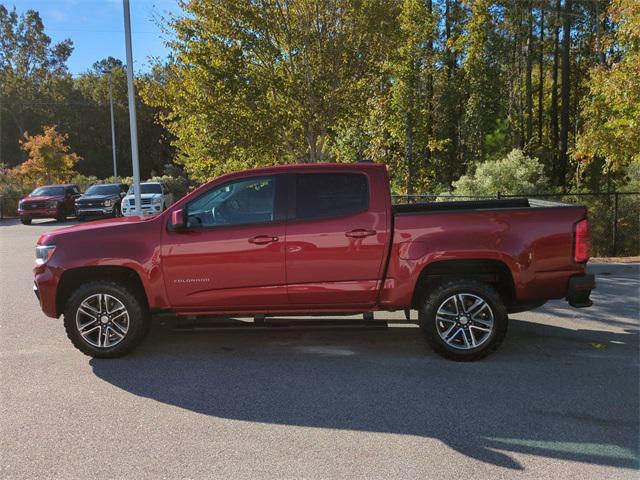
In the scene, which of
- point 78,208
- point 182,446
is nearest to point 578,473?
point 182,446

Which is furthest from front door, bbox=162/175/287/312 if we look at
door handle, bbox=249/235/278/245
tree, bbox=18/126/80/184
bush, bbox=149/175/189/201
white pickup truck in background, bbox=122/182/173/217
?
tree, bbox=18/126/80/184

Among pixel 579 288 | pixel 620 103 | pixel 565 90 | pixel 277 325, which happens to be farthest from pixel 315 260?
pixel 565 90

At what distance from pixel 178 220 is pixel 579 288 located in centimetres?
382

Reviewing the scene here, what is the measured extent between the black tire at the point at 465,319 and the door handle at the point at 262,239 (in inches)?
62.8

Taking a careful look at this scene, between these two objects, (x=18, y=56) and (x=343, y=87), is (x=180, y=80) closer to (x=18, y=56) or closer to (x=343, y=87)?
(x=343, y=87)

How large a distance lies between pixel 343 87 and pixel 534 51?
23.3 meters

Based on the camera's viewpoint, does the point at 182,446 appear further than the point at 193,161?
No

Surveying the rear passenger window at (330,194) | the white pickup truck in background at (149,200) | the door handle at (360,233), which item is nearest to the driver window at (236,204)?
the rear passenger window at (330,194)

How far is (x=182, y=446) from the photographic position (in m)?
3.67

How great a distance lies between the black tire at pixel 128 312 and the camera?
17.5ft

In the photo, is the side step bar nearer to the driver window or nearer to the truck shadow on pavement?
the truck shadow on pavement

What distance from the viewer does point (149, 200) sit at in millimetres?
21859

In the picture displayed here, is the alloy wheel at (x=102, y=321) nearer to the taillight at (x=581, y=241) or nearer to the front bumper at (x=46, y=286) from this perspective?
the front bumper at (x=46, y=286)

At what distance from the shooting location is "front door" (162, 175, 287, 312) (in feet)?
17.1
